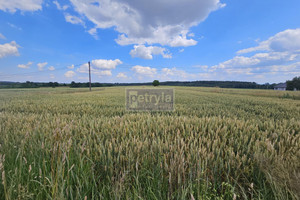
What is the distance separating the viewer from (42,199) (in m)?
1.19

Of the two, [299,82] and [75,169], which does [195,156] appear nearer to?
[75,169]

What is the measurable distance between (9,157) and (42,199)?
3.63 ft

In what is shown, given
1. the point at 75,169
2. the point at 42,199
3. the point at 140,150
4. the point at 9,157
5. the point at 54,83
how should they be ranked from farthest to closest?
the point at 54,83
the point at 140,150
the point at 9,157
the point at 75,169
the point at 42,199

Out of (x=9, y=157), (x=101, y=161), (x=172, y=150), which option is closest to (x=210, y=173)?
(x=172, y=150)

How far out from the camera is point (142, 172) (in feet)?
5.15

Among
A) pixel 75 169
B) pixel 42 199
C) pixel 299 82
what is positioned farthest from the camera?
pixel 299 82

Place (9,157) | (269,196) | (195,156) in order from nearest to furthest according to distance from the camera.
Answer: (269,196)
(195,156)
(9,157)

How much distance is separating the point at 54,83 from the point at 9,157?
10142 centimetres

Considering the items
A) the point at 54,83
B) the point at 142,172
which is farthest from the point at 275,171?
the point at 54,83

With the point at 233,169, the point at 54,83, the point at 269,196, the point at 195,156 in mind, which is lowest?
the point at 269,196

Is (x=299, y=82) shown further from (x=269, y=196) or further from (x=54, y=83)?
(x=54, y=83)

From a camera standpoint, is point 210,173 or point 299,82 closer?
point 210,173

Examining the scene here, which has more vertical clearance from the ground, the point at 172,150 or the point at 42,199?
the point at 172,150

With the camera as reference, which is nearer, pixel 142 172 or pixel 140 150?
pixel 142 172
